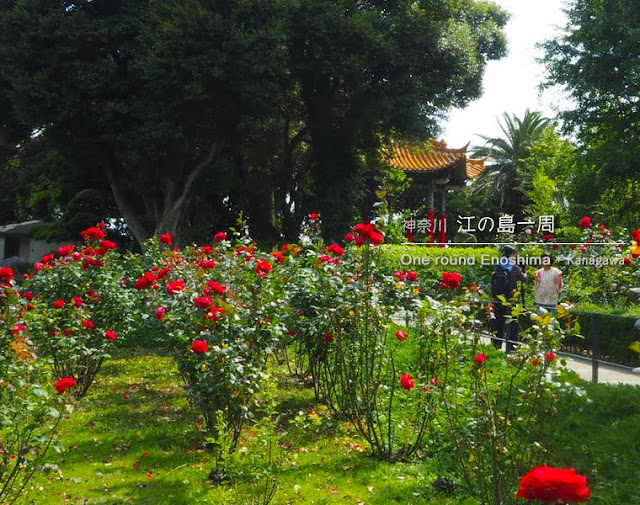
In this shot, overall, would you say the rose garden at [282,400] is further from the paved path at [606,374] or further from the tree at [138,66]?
the tree at [138,66]

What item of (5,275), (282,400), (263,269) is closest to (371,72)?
(282,400)

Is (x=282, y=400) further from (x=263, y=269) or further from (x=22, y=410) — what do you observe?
(x=22, y=410)

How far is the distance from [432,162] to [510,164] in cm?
1260

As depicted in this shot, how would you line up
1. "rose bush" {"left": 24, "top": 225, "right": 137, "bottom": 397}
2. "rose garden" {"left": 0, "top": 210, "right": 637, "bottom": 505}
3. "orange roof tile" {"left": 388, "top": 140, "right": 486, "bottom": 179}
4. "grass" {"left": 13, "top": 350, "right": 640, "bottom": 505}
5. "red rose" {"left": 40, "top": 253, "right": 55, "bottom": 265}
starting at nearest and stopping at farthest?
"rose garden" {"left": 0, "top": 210, "right": 637, "bottom": 505} < "grass" {"left": 13, "top": 350, "right": 640, "bottom": 505} < "rose bush" {"left": 24, "top": 225, "right": 137, "bottom": 397} < "red rose" {"left": 40, "top": 253, "right": 55, "bottom": 265} < "orange roof tile" {"left": 388, "top": 140, "right": 486, "bottom": 179}

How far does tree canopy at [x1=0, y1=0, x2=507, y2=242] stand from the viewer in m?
15.4

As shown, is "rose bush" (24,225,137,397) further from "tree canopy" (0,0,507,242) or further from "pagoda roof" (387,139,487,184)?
"pagoda roof" (387,139,487,184)

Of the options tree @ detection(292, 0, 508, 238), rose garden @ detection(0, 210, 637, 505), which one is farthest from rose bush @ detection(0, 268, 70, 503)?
tree @ detection(292, 0, 508, 238)

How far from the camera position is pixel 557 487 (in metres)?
1.44

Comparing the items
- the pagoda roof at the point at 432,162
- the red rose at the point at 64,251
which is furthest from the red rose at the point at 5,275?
the pagoda roof at the point at 432,162

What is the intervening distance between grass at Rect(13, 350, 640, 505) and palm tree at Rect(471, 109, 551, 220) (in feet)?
98.4

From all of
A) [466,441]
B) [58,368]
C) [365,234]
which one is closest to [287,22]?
[58,368]

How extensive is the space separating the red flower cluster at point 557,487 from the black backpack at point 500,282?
7243mm

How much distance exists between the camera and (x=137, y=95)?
16.3m

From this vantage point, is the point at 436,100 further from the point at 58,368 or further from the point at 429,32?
the point at 58,368
